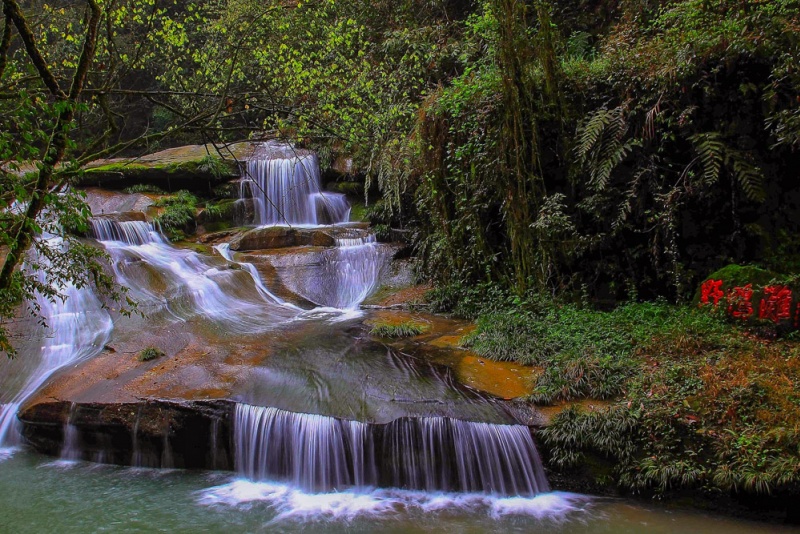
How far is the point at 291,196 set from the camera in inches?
557

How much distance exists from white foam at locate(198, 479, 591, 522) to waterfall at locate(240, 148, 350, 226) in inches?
363

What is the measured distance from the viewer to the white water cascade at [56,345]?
260 inches

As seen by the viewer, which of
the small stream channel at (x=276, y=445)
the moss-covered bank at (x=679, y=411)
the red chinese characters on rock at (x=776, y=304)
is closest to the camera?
the moss-covered bank at (x=679, y=411)

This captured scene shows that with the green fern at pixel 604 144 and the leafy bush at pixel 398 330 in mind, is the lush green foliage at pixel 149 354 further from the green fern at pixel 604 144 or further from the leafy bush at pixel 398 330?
the green fern at pixel 604 144

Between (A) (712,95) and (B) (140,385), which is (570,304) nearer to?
(A) (712,95)

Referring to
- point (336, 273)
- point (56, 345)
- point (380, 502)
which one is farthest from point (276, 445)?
point (336, 273)

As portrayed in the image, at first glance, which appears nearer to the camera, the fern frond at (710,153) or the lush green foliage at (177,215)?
the fern frond at (710,153)

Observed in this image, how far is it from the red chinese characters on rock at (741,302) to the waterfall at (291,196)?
9739mm

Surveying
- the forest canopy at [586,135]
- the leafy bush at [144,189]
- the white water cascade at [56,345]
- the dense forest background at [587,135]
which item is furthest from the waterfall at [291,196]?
the white water cascade at [56,345]

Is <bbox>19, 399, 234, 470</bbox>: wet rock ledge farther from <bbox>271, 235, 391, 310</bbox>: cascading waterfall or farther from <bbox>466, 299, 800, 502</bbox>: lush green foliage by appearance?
<bbox>271, 235, 391, 310</bbox>: cascading waterfall

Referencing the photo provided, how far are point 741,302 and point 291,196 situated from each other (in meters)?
10.9

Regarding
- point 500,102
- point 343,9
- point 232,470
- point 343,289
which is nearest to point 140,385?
point 232,470

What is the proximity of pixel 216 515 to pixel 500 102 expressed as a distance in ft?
22.0

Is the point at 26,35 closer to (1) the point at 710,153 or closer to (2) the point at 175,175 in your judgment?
A: (1) the point at 710,153
